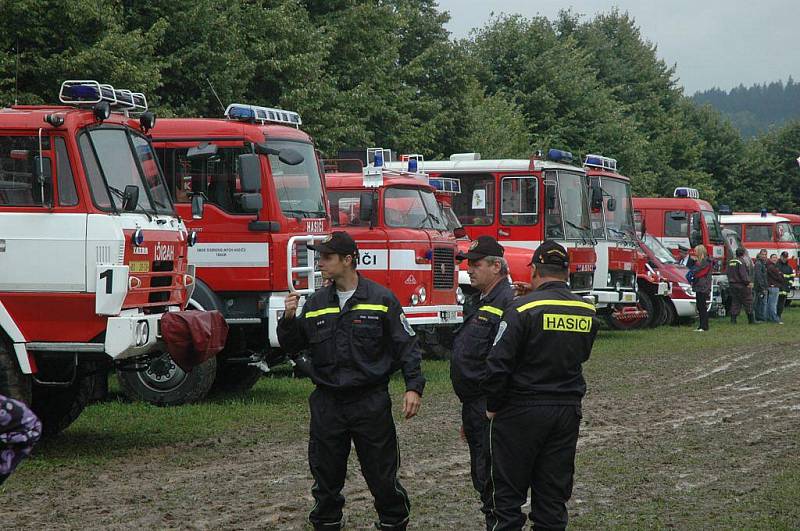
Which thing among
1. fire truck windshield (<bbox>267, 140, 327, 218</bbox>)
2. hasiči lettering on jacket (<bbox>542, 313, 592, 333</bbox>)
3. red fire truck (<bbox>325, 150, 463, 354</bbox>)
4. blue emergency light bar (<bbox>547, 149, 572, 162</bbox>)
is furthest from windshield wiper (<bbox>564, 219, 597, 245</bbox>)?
hasiči lettering on jacket (<bbox>542, 313, 592, 333</bbox>)

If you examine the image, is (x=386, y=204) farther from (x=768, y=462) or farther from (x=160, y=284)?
(x=768, y=462)

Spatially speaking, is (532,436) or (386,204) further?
(386,204)

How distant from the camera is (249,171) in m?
13.6

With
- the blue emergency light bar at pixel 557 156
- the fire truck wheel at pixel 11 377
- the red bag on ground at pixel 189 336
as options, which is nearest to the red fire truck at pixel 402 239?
the blue emergency light bar at pixel 557 156

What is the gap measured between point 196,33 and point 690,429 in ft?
52.9

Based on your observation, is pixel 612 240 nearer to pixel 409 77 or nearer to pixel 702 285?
pixel 702 285

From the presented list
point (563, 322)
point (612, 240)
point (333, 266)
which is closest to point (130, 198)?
point (333, 266)

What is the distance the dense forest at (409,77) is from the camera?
2036cm

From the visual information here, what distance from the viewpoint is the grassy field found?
28.2 feet

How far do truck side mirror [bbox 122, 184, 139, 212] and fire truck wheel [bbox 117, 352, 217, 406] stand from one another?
10.4 ft

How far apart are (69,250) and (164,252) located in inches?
42.3

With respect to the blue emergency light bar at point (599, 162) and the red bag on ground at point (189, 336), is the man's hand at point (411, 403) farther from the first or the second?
the blue emergency light bar at point (599, 162)

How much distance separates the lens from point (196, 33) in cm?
2583

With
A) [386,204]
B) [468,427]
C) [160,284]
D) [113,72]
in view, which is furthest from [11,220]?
[113,72]
